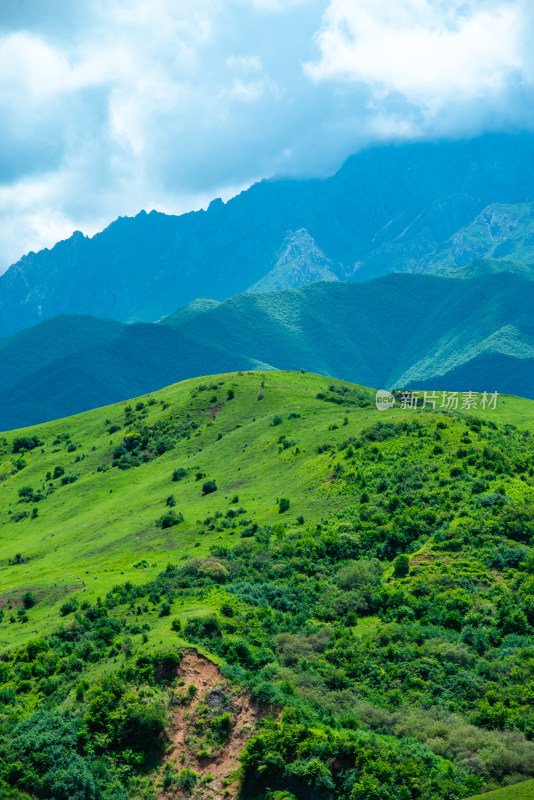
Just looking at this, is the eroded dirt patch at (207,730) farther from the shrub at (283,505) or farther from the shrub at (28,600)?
the shrub at (283,505)

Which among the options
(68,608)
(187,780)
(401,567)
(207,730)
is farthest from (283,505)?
(187,780)

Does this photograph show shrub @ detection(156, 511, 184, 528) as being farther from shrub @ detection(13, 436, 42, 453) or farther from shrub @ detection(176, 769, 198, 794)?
shrub @ detection(13, 436, 42, 453)

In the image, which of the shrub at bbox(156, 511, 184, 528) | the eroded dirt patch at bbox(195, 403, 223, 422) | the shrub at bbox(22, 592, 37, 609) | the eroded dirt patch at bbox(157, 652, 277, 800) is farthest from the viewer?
the eroded dirt patch at bbox(195, 403, 223, 422)

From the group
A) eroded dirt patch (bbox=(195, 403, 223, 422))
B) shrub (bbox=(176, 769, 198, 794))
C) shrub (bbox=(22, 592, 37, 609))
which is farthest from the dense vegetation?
→ eroded dirt patch (bbox=(195, 403, 223, 422))

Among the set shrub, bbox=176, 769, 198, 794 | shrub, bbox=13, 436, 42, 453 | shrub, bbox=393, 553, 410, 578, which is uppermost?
shrub, bbox=13, 436, 42, 453

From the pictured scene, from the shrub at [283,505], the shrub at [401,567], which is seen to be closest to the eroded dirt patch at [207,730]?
the shrub at [401,567]

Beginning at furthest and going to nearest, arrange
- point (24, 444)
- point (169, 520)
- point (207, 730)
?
point (24, 444), point (169, 520), point (207, 730)

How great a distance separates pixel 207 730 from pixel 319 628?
16432 mm

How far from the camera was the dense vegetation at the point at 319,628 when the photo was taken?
53469 millimetres

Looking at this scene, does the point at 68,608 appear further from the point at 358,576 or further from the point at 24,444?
the point at 24,444

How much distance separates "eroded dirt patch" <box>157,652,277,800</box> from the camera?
55188 mm

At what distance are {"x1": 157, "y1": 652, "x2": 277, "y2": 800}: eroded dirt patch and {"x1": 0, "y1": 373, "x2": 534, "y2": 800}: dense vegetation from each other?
0.28m

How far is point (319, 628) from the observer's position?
71875 mm

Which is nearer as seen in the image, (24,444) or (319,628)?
(319,628)
